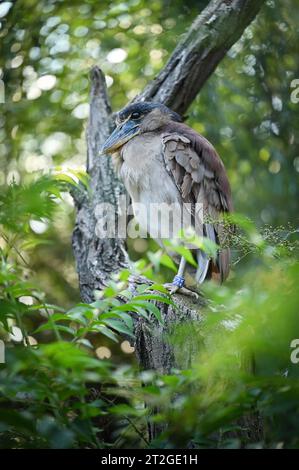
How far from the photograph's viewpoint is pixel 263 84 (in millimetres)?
4891

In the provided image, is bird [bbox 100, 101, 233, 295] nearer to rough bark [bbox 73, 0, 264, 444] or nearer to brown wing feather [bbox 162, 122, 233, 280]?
brown wing feather [bbox 162, 122, 233, 280]

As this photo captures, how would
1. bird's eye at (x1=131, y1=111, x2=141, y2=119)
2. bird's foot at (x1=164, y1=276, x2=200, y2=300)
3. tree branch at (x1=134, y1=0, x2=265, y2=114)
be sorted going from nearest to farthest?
bird's foot at (x1=164, y1=276, x2=200, y2=300)
tree branch at (x1=134, y1=0, x2=265, y2=114)
bird's eye at (x1=131, y1=111, x2=141, y2=119)

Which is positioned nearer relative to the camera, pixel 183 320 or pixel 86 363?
pixel 86 363

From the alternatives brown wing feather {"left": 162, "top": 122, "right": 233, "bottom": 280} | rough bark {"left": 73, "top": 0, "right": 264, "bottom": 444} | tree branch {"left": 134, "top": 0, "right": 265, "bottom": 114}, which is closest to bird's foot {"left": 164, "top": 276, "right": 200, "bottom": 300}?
rough bark {"left": 73, "top": 0, "right": 264, "bottom": 444}

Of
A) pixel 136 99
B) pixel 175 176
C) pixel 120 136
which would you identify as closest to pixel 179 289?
pixel 175 176

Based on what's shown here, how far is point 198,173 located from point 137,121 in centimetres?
69

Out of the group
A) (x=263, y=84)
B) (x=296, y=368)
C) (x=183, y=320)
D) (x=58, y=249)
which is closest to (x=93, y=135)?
(x=58, y=249)

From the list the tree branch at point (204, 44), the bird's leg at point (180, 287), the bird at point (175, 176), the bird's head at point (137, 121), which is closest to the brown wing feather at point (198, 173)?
the bird at point (175, 176)

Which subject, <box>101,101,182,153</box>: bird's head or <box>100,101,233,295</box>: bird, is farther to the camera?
<box>101,101,182,153</box>: bird's head

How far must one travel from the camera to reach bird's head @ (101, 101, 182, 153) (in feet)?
12.8

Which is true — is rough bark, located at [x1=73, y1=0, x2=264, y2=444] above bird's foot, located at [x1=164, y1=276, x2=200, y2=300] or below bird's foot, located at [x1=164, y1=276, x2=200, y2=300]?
above

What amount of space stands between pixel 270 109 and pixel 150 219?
1.84 metres
